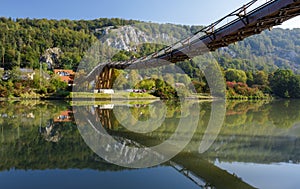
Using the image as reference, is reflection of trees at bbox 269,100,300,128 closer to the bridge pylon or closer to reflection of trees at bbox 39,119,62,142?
reflection of trees at bbox 39,119,62,142

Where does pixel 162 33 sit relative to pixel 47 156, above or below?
above

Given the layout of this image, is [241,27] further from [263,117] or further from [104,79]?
[104,79]

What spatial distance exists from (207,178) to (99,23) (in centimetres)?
10991

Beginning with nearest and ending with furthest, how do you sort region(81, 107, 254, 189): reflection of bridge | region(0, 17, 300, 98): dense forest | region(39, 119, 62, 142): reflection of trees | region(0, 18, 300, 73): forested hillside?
region(81, 107, 254, 189): reflection of bridge → region(39, 119, 62, 142): reflection of trees → region(0, 17, 300, 98): dense forest → region(0, 18, 300, 73): forested hillside

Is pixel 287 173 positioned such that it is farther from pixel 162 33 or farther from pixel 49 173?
pixel 162 33

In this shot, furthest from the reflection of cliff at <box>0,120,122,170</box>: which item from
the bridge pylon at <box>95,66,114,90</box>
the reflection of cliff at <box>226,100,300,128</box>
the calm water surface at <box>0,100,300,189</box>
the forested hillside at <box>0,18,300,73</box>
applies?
the forested hillside at <box>0,18,300,73</box>

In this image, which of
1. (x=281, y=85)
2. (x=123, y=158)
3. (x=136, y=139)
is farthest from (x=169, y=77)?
(x=123, y=158)

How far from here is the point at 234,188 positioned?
4.70 meters

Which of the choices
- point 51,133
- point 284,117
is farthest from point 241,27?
point 284,117

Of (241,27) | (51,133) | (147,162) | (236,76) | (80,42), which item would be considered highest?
(80,42)

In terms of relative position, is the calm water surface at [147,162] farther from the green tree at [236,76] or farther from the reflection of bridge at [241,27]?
the green tree at [236,76]

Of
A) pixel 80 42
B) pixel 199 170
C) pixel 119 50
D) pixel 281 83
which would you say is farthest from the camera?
pixel 80 42

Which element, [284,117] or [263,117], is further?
[284,117]

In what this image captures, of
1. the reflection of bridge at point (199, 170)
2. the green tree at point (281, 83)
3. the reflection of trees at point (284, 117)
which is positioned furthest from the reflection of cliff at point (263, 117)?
the green tree at point (281, 83)
